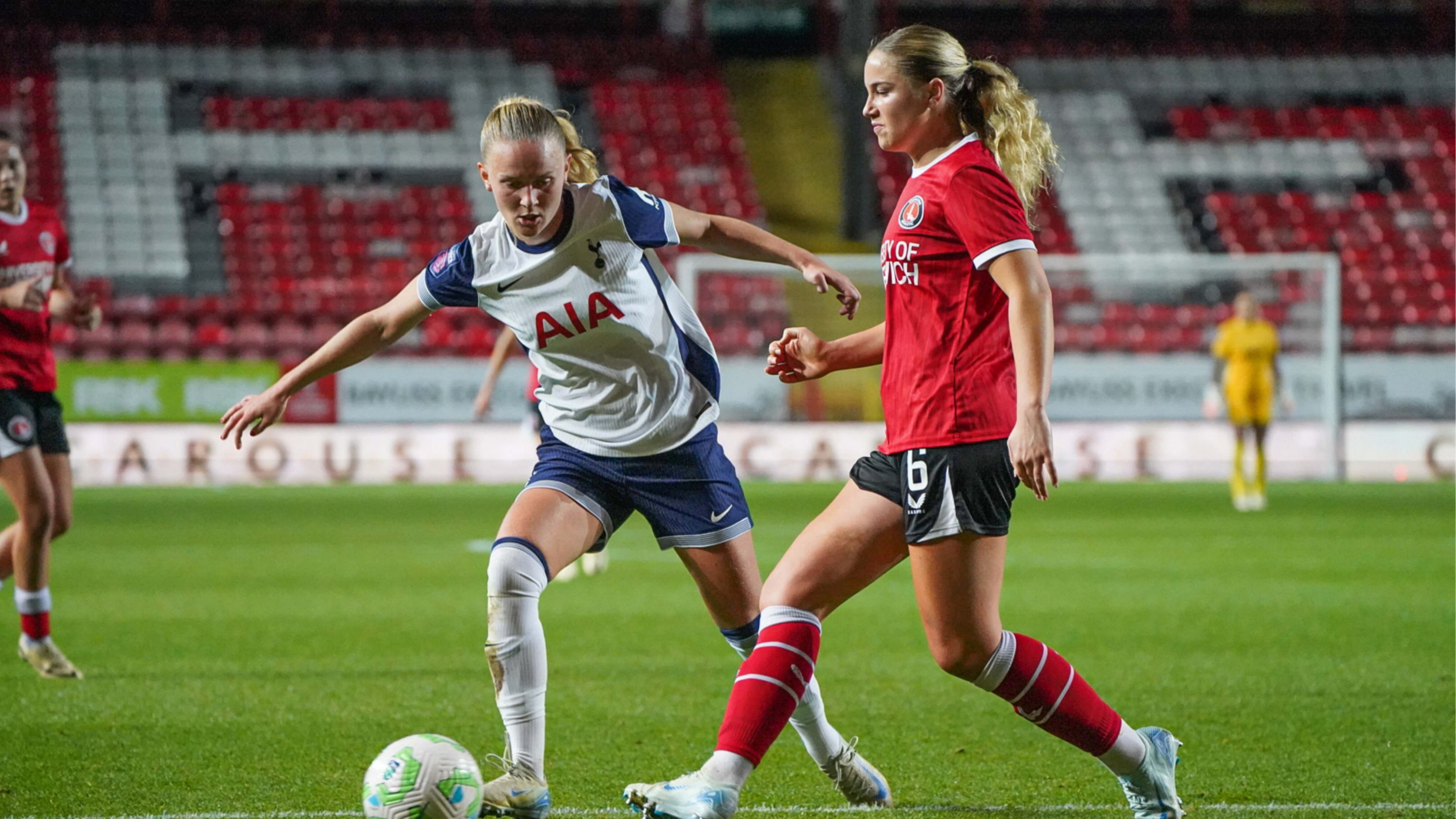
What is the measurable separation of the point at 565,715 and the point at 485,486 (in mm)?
13150

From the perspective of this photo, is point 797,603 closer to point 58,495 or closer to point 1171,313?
point 58,495

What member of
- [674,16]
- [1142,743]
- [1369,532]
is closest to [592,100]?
[674,16]

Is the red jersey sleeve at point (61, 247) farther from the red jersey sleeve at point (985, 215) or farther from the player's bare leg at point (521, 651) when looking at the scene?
the red jersey sleeve at point (985, 215)

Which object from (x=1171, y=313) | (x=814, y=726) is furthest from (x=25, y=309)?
(x=1171, y=313)

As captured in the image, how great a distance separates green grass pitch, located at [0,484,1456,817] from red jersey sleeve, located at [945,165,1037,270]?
156 cm

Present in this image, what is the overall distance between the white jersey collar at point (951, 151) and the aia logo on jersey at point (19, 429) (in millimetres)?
3986

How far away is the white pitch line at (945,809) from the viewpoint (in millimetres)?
4078

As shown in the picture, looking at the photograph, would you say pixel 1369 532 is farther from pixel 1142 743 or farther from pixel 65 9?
pixel 65 9

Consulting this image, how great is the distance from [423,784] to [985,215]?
182 centimetres

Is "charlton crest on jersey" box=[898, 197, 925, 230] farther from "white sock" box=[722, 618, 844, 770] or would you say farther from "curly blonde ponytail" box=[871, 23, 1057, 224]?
"white sock" box=[722, 618, 844, 770]

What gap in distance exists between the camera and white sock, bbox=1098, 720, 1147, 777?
379 centimetres

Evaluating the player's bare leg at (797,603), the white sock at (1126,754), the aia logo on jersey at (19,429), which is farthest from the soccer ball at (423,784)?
→ the aia logo on jersey at (19,429)

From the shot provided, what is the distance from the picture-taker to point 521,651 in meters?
3.95

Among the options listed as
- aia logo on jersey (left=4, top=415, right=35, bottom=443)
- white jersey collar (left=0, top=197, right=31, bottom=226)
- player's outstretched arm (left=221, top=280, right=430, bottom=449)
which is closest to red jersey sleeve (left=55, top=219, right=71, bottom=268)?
white jersey collar (left=0, top=197, right=31, bottom=226)
